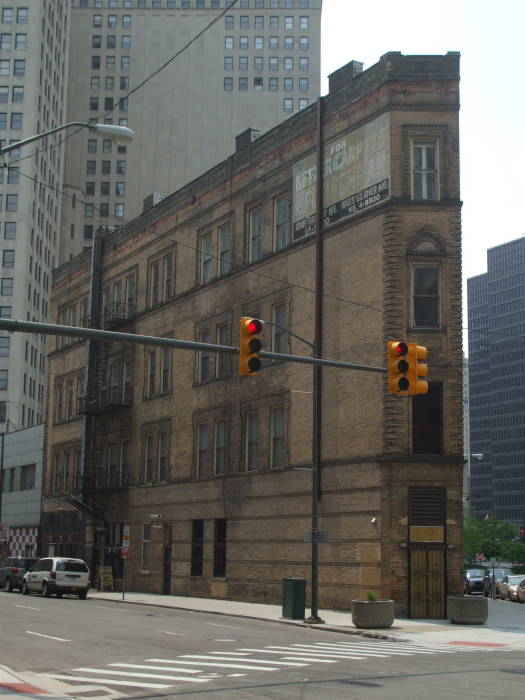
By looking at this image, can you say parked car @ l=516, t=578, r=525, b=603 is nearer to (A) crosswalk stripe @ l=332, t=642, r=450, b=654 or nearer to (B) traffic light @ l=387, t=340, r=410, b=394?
(A) crosswalk stripe @ l=332, t=642, r=450, b=654

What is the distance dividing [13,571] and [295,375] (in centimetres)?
1763

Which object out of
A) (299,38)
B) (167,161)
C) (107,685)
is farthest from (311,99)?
(107,685)

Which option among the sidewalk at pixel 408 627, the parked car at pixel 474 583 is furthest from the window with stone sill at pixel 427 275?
the parked car at pixel 474 583

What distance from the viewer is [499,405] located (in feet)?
621

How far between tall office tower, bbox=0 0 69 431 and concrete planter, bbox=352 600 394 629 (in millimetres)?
82295

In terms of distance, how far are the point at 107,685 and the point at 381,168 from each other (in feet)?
77.1

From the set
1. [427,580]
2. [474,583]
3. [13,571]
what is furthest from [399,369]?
[474,583]

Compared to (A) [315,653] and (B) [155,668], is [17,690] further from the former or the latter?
(A) [315,653]

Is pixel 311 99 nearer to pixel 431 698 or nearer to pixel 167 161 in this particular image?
pixel 167 161

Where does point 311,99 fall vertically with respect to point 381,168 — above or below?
above

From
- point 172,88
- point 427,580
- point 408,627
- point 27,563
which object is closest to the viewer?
point 408,627

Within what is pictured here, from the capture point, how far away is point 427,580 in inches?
1256

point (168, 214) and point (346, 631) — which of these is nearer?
point (346, 631)

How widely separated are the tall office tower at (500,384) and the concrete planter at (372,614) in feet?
514
